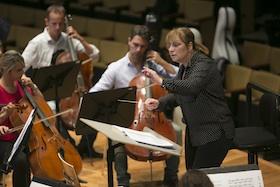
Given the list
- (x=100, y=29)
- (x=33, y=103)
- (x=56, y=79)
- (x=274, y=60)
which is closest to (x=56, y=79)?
(x=56, y=79)

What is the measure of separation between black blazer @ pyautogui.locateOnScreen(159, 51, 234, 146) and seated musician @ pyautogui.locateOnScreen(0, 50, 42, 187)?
1.25 m

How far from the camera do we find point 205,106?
14.8 feet

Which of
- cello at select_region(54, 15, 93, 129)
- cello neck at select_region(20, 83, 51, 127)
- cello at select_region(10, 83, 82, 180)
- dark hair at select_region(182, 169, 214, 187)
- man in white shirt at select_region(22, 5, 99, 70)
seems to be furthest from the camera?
man in white shirt at select_region(22, 5, 99, 70)

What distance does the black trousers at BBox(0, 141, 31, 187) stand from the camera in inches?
197

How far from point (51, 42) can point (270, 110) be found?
2304mm

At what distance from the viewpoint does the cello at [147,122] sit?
17.2 feet

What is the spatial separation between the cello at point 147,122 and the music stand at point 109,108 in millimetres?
238

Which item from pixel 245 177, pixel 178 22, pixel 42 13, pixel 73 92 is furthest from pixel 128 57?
pixel 42 13

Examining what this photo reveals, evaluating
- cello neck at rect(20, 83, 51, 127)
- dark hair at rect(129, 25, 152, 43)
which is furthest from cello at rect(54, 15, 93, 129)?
cello neck at rect(20, 83, 51, 127)

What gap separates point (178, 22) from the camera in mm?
9398

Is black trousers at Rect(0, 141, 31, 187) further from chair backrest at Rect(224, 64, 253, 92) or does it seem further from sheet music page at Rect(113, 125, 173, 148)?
chair backrest at Rect(224, 64, 253, 92)

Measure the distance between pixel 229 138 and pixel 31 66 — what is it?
7.89 ft

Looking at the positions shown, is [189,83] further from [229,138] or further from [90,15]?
[90,15]

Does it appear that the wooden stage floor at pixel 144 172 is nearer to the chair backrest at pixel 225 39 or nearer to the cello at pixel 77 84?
the cello at pixel 77 84
